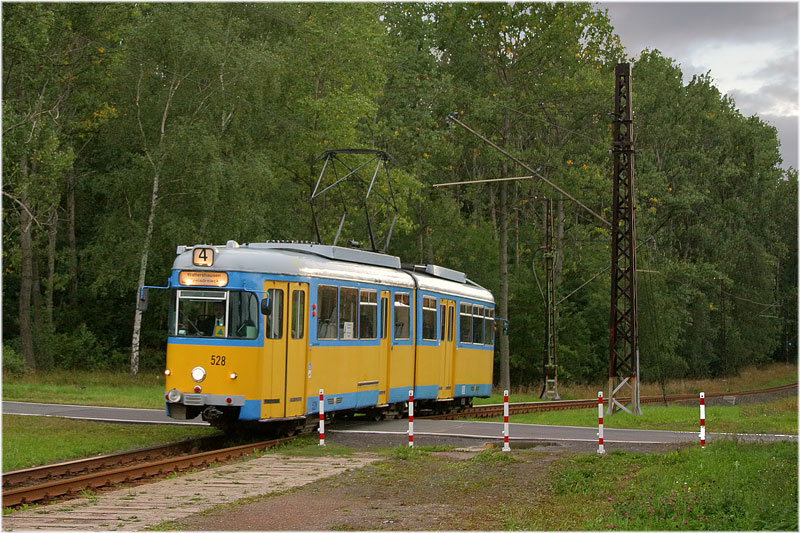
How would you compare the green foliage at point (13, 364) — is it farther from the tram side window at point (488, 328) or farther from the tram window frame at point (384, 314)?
the tram window frame at point (384, 314)

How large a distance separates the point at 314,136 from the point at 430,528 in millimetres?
35617

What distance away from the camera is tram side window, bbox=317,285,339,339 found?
65.1 feet

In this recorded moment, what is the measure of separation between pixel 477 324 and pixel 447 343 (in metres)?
2.66

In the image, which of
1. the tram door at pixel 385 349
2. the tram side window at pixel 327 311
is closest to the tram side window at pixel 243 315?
the tram side window at pixel 327 311

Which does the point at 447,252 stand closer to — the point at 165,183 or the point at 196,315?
the point at 165,183

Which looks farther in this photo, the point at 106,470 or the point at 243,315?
the point at 243,315

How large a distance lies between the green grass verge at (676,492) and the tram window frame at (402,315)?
25.1 ft

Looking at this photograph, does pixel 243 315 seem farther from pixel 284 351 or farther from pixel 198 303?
pixel 284 351

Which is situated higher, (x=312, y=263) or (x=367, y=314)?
(x=312, y=263)

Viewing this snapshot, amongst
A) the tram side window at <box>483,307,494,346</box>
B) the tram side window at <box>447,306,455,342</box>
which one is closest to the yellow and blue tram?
the tram side window at <box>447,306,455,342</box>

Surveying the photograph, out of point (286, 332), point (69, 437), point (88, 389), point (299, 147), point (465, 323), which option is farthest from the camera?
point (299, 147)

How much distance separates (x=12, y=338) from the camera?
45.6 metres

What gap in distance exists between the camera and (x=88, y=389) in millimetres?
33062

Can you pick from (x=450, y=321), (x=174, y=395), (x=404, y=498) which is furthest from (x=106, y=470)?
(x=450, y=321)
